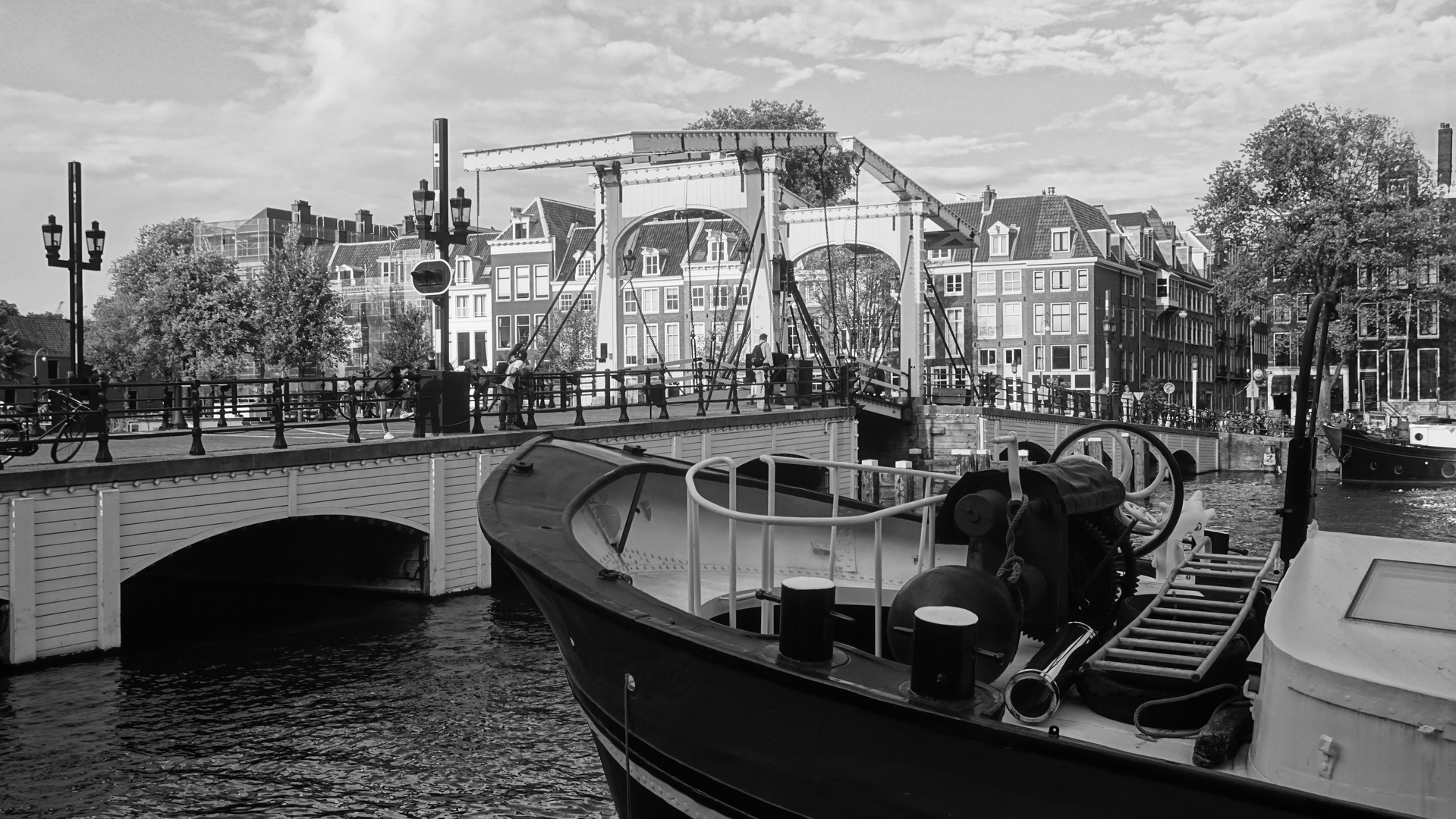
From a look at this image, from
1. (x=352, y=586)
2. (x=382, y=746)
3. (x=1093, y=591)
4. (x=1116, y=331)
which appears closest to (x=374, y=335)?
(x=1116, y=331)

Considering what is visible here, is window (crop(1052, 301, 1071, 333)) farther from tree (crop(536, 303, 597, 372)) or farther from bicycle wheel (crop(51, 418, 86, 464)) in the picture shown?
bicycle wheel (crop(51, 418, 86, 464))

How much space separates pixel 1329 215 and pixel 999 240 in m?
17.6

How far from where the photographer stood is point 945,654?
3.87 meters

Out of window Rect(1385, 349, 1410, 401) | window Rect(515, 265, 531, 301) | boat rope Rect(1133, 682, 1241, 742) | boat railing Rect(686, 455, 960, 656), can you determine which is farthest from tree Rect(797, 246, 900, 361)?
boat rope Rect(1133, 682, 1241, 742)

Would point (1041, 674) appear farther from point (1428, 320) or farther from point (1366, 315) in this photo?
point (1428, 320)

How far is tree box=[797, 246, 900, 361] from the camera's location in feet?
146

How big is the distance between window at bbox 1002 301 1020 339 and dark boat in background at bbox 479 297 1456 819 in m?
49.5

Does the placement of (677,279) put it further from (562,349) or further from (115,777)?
(115,777)

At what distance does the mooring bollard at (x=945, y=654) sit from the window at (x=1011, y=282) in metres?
52.6

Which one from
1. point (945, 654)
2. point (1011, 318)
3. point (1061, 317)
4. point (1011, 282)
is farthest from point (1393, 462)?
point (945, 654)

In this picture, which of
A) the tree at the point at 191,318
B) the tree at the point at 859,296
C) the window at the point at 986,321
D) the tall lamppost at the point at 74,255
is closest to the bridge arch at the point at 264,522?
the tall lamppost at the point at 74,255

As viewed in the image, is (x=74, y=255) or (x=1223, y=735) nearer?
(x=1223, y=735)

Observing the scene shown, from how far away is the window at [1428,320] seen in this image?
41.7 metres

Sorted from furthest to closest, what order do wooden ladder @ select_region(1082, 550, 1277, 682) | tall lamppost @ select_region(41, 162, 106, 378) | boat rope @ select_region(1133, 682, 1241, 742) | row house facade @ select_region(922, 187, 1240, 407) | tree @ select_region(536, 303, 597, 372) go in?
Result: 1. row house facade @ select_region(922, 187, 1240, 407)
2. tree @ select_region(536, 303, 597, 372)
3. tall lamppost @ select_region(41, 162, 106, 378)
4. wooden ladder @ select_region(1082, 550, 1277, 682)
5. boat rope @ select_region(1133, 682, 1241, 742)
